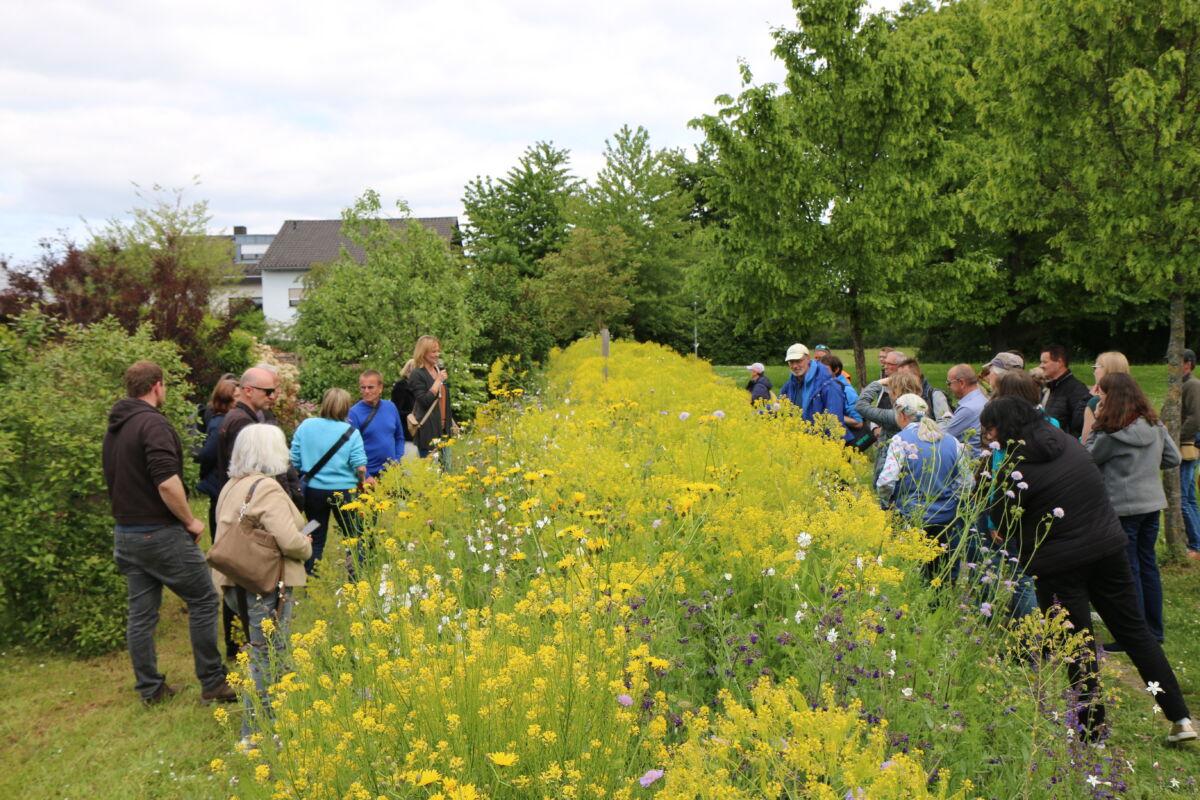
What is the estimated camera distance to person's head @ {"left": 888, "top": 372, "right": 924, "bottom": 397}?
19.2 feet

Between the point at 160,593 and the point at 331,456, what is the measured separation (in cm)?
145

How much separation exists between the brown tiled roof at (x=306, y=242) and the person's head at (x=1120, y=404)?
175ft

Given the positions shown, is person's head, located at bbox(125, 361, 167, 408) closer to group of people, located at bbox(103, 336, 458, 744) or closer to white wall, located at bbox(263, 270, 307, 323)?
group of people, located at bbox(103, 336, 458, 744)

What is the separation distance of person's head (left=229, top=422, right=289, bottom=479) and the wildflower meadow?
606 mm

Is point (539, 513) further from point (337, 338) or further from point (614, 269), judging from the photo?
point (614, 269)

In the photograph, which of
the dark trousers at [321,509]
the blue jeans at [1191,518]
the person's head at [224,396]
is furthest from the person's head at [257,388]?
the blue jeans at [1191,518]

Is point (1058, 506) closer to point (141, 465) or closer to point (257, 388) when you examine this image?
point (257, 388)

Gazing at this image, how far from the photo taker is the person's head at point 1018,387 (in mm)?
4562

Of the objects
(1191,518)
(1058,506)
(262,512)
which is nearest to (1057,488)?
(1058,506)

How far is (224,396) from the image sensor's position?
5.90m

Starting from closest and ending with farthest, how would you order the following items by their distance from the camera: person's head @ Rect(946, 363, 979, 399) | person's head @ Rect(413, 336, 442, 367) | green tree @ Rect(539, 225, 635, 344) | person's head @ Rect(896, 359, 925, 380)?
person's head @ Rect(946, 363, 979, 399) < person's head @ Rect(896, 359, 925, 380) < person's head @ Rect(413, 336, 442, 367) < green tree @ Rect(539, 225, 635, 344)

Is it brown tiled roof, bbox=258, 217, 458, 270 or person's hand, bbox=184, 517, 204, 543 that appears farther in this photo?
brown tiled roof, bbox=258, 217, 458, 270

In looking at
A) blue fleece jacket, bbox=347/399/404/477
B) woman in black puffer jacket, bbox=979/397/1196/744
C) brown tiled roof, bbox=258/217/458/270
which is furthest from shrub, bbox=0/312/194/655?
brown tiled roof, bbox=258/217/458/270

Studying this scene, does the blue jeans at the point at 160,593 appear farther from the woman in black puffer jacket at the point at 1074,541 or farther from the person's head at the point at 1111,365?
the person's head at the point at 1111,365
